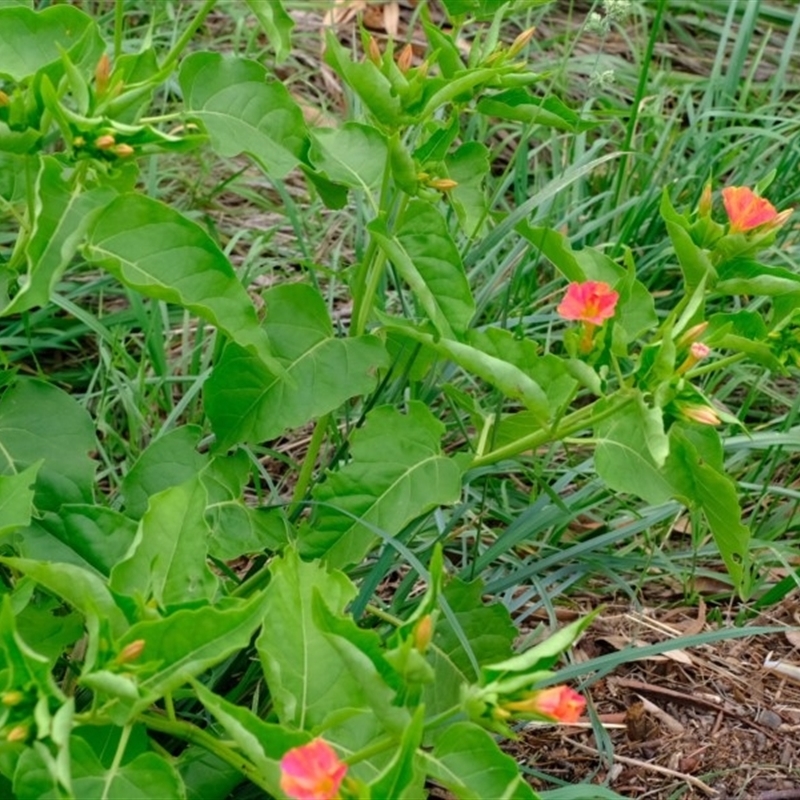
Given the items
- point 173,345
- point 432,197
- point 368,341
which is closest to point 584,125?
point 432,197

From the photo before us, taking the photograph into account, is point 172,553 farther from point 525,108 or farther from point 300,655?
point 525,108

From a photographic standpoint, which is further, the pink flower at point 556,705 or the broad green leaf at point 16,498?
the broad green leaf at point 16,498

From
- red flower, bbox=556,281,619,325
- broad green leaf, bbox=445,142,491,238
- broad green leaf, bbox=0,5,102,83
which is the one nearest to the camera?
red flower, bbox=556,281,619,325

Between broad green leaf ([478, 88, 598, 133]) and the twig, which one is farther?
the twig

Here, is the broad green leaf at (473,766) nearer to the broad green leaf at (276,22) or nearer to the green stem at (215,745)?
the green stem at (215,745)

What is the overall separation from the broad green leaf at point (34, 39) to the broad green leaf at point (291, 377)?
0.39 metres

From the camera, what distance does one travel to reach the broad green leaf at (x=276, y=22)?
5.19ft

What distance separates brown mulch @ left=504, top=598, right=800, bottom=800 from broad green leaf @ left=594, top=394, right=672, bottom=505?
519mm

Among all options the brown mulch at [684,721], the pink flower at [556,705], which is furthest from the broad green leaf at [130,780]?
the brown mulch at [684,721]

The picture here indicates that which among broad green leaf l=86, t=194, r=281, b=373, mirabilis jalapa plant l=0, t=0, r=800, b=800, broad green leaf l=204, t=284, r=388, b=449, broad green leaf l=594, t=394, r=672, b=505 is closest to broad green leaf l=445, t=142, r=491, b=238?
mirabilis jalapa plant l=0, t=0, r=800, b=800

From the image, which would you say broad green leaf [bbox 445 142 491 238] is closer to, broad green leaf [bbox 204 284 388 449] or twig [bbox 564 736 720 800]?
broad green leaf [bbox 204 284 388 449]

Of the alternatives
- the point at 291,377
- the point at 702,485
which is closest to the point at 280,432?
the point at 291,377

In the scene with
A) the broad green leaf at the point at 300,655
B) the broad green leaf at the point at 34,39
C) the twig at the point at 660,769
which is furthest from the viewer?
the twig at the point at 660,769

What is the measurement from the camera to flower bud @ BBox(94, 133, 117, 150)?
4.50 ft
